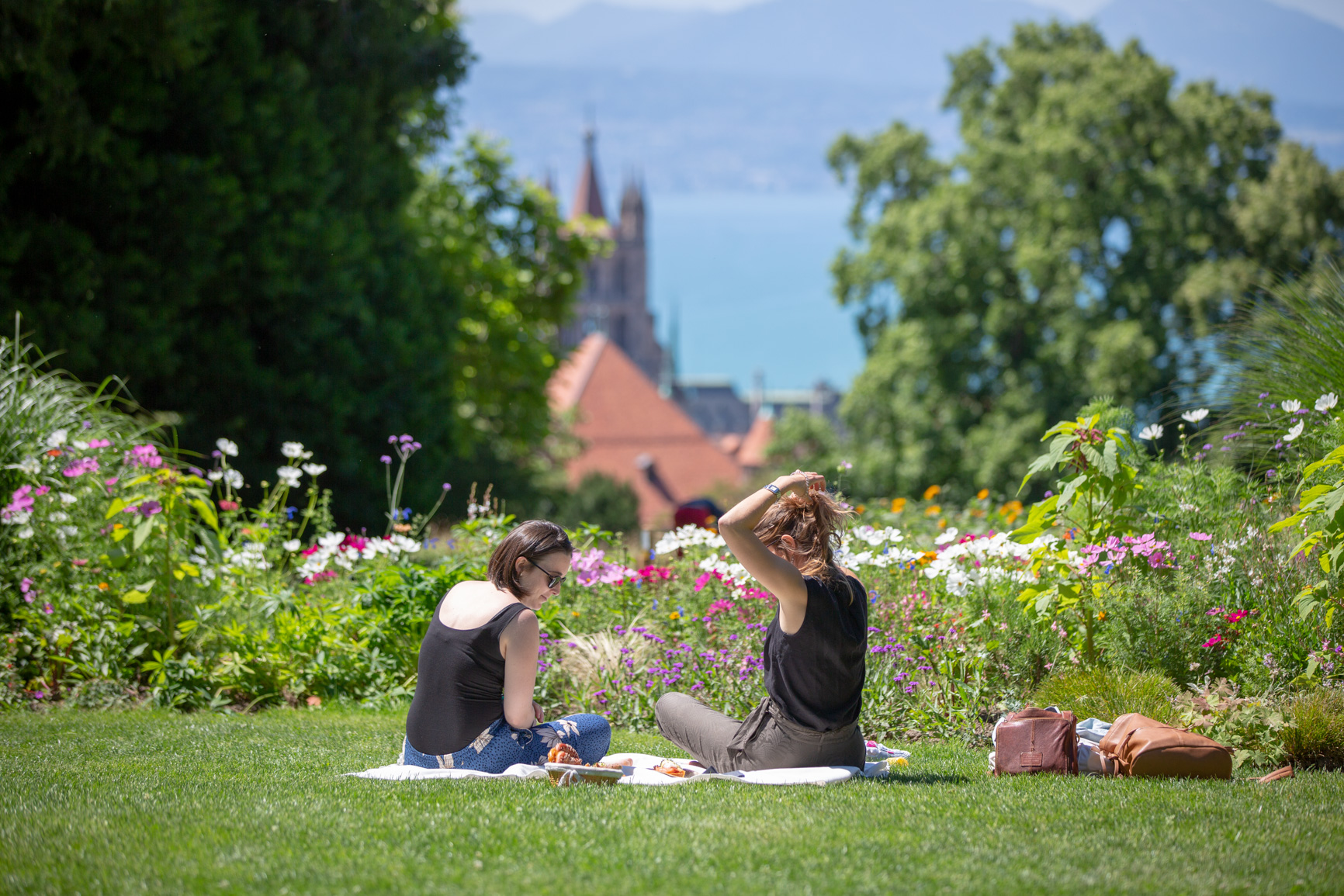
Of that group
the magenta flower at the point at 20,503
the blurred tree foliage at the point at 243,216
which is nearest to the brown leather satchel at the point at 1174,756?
the magenta flower at the point at 20,503

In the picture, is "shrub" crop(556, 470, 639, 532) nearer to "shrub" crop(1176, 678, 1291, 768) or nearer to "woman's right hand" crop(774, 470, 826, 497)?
"shrub" crop(1176, 678, 1291, 768)

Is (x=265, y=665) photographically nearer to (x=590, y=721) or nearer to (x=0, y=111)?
(x=590, y=721)

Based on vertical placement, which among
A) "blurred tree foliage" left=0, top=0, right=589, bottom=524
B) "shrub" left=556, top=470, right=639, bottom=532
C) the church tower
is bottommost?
"shrub" left=556, top=470, right=639, bottom=532

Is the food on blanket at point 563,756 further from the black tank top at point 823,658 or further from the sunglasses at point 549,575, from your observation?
the black tank top at point 823,658

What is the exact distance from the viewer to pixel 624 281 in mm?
104125

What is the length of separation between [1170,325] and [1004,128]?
5.97 m

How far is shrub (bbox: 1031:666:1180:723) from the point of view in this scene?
4.89 meters

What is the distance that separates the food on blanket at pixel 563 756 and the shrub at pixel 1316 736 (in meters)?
2.85

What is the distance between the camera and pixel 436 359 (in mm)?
17250

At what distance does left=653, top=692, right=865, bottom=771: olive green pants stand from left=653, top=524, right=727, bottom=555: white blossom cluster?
2.01 meters

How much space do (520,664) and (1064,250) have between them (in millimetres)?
21115

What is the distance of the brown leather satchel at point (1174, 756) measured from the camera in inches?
168

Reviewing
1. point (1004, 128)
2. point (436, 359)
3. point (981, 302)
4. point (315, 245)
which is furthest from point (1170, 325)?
point (315, 245)

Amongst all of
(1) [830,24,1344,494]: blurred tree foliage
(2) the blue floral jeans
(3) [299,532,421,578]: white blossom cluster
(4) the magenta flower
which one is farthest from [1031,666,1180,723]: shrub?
(1) [830,24,1344,494]: blurred tree foliage
